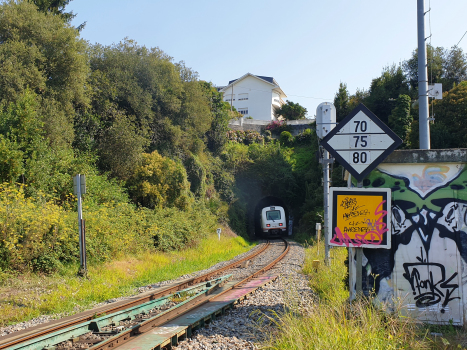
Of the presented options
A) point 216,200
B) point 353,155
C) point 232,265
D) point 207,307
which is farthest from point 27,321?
point 216,200

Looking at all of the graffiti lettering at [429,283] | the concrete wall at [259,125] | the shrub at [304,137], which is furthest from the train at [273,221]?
the graffiti lettering at [429,283]

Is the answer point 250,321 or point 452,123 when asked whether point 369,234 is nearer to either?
point 250,321

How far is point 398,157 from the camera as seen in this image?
215 inches

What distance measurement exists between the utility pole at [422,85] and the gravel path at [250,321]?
15.1 feet

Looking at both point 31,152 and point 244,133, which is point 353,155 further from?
point 244,133

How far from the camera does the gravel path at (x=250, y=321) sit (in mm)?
5383

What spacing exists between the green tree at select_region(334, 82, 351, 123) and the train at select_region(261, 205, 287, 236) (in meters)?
18.7

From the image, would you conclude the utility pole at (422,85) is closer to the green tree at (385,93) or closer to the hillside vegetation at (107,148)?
the hillside vegetation at (107,148)

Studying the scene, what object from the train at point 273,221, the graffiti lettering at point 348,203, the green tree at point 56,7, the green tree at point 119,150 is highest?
the green tree at point 56,7

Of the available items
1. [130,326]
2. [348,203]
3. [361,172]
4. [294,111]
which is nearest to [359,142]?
[361,172]

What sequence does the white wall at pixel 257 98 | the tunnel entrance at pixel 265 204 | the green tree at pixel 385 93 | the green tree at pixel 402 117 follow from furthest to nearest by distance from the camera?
the white wall at pixel 257 98
the green tree at pixel 385 93
the tunnel entrance at pixel 265 204
the green tree at pixel 402 117

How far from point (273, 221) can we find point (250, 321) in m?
23.8

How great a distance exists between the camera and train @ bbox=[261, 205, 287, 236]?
30.2 meters

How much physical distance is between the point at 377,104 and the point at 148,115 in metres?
27.1
